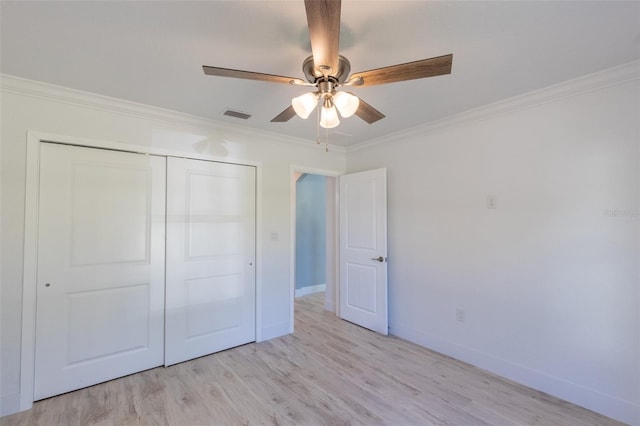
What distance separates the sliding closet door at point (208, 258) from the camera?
2809 millimetres

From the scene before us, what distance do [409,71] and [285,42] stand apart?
2.48ft

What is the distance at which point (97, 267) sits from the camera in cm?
245

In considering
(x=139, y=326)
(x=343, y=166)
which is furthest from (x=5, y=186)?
(x=343, y=166)

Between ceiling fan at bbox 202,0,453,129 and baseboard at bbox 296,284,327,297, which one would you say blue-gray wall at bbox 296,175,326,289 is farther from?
ceiling fan at bbox 202,0,453,129

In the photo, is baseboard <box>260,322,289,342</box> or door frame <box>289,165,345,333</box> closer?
baseboard <box>260,322,289,342</box>

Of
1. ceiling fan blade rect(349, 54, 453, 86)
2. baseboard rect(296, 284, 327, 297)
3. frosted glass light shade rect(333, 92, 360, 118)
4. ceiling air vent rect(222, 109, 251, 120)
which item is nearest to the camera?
ceiling fan blade rect(349, 54, 453, 86)

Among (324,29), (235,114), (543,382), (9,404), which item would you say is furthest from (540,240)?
(9,404)

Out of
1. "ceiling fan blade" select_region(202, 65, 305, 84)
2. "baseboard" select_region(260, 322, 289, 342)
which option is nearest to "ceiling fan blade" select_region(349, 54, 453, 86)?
"ceiling fan blade" select_region(202, 65, 305, 84)

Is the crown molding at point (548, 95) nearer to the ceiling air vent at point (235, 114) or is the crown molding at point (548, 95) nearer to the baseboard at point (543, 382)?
the ceiling air vent at point (235, 114)

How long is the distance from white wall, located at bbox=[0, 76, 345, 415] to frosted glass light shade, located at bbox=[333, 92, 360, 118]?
6.17 feet

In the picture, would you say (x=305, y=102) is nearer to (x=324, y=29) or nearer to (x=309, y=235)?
(x=324, y=29)

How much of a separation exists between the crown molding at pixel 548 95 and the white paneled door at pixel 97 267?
2.85 m

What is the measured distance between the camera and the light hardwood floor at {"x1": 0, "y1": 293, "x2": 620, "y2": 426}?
2.03 meters

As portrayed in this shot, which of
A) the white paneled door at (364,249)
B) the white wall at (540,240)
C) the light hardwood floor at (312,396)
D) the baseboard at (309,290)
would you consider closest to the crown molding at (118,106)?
the white paneled door at (364,249)
